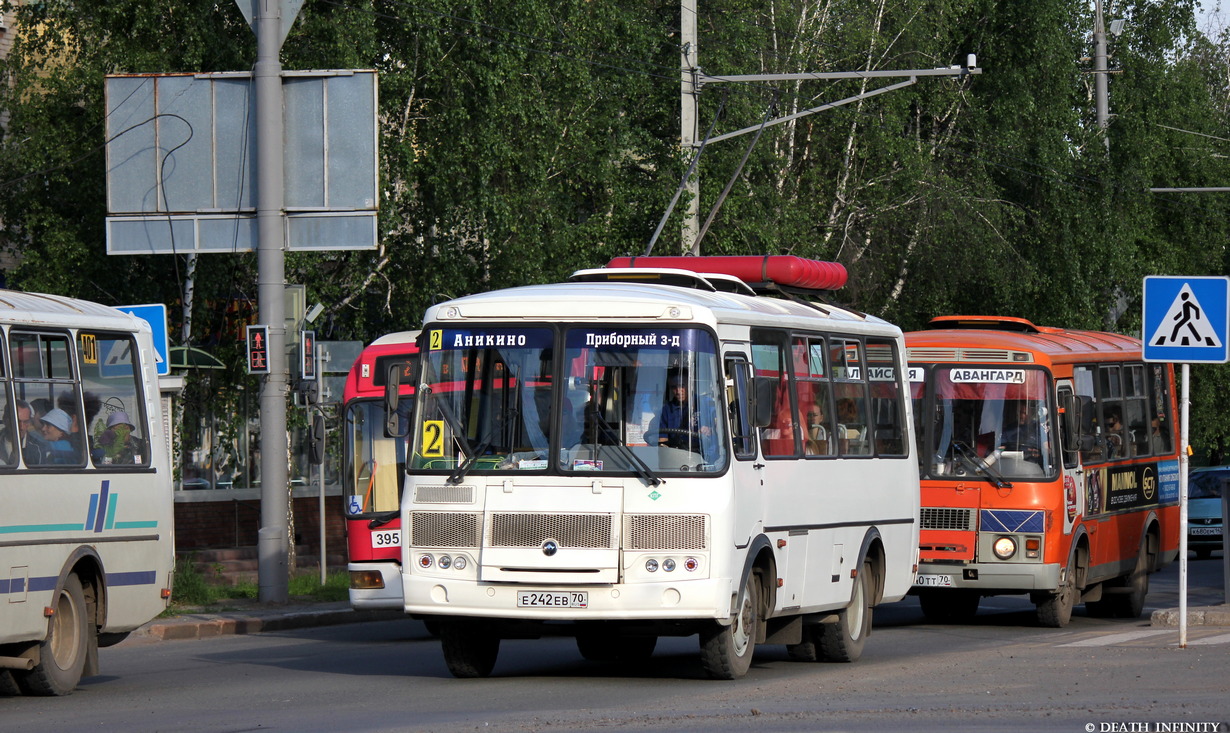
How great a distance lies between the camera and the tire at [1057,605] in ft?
63.0

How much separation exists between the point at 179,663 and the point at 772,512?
566 centimetres

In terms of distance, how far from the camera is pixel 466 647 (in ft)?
44.4

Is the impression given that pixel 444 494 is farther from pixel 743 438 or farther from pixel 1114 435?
pixel 1114 435

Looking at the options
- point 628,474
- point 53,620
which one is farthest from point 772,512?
point 53,620

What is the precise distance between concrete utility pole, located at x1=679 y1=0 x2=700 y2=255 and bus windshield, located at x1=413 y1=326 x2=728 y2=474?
1564cm

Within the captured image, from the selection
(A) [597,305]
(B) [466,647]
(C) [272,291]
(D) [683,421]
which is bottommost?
(B) [466,647]

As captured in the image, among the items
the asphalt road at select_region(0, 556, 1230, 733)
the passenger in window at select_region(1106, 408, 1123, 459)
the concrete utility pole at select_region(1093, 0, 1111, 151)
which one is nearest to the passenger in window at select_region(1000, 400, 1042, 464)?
the asphalt road at select_region(0, 556, 1230, 733)

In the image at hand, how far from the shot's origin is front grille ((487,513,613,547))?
12562 mm

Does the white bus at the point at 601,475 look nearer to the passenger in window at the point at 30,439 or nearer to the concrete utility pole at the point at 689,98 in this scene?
the passenger in window at the point at 30,439

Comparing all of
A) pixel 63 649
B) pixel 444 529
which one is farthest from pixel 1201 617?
pixel 63 649

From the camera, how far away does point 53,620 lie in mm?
13094

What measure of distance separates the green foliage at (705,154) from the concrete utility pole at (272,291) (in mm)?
5077

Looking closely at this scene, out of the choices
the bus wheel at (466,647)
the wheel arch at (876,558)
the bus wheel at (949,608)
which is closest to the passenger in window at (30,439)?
the bus wheel at (466,647)

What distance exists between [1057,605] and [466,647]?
7936 mm
